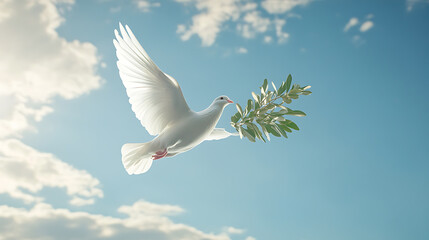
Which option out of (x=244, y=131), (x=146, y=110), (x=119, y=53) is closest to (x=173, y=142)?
(x=146, y=110)

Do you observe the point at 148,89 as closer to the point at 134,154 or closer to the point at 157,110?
the point at 157,110

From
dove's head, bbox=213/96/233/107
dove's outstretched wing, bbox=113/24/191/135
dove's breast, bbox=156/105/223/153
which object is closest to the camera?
dove's outstretched wing, bbox=113/24/191/135

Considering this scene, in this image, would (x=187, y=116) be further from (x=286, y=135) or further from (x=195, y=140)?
(x=286, y=135)

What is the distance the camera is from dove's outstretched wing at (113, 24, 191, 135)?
3672 mm

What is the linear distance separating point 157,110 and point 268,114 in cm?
125

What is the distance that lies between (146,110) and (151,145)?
0.40 meters

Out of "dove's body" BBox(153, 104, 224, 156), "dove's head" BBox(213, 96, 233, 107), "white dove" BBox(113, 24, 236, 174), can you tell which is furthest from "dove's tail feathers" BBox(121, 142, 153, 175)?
"dove's head" BBox(213, 96, 233, 107)

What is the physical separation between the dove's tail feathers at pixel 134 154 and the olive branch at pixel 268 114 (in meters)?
1.03

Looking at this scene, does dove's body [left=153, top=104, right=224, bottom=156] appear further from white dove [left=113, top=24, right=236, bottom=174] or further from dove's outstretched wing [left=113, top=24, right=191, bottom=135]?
dove's outstretched wing [left=113, top=24, right=191, bottom=135]

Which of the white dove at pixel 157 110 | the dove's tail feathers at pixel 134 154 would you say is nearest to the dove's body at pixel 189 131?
the white dove at pixel 157 110

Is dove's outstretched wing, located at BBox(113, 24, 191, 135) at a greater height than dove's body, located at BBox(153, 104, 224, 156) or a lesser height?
greater

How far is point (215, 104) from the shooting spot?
3957 mm

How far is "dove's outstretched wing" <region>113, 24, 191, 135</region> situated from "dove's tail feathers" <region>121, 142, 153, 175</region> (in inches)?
7.8

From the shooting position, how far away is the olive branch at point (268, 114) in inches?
154
